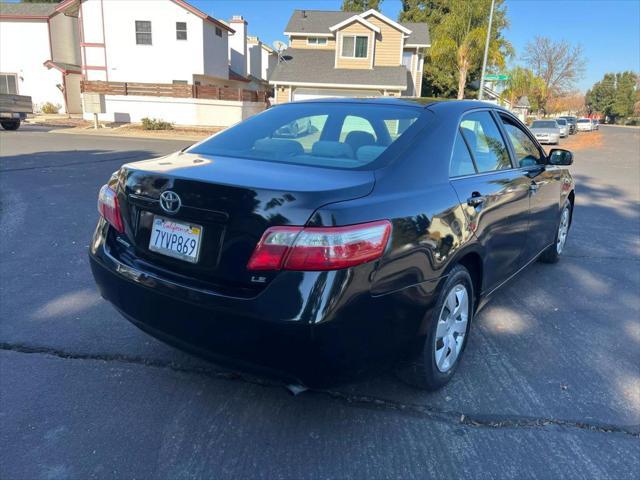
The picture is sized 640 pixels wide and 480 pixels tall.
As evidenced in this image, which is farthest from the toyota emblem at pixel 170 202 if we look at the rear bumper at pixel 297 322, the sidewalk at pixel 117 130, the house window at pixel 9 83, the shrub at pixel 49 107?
the house window at pixel 9 83

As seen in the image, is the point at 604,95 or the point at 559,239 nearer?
the point at 559,239

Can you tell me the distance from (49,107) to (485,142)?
117 feet

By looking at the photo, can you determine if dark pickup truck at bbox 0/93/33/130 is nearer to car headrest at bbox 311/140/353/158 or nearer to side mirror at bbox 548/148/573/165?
car headrest at bbox 311/140/353/158

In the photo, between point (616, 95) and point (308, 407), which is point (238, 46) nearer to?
point (308, 407)

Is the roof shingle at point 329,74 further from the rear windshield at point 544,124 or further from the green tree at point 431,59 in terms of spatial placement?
the rear windshield at point 544,124

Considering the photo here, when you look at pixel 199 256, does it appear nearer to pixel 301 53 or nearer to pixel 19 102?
pixel 19 102

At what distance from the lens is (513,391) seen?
9.89ft

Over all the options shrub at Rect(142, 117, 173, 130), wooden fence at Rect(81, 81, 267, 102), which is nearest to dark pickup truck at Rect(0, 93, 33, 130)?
shrub at Rect(142, 117, 173, 130)

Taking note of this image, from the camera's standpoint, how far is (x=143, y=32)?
2992 cm

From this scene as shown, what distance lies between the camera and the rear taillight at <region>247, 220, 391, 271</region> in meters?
2.07

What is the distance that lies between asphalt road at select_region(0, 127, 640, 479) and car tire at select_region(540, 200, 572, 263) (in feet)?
2.92

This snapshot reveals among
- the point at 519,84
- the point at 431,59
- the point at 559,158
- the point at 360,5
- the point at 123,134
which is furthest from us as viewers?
the point at 360,5

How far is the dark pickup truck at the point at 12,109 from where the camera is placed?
21188 millimetres

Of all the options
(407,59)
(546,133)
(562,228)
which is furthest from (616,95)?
(562,228)
